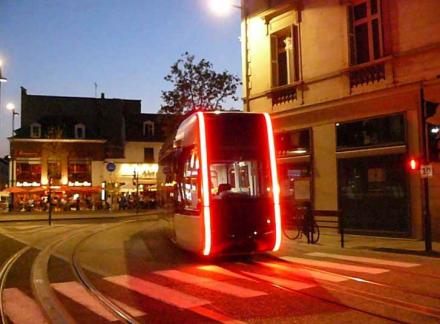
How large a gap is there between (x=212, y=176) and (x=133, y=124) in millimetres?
56295

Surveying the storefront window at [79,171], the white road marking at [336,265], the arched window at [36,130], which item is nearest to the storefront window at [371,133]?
the white road marking at [336,265]

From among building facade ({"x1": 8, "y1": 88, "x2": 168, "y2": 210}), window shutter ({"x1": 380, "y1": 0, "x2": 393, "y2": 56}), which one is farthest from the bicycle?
building facade ({"x1": 8, "y1": 88, "x2": 168, "y2": 210})

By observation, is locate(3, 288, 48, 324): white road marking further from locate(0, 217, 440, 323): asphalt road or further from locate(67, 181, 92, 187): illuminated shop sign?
locate(67, 181, 92, 187): illuminated shop sign

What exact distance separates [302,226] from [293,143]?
510 centimetres

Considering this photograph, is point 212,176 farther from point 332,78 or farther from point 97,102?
point 97,102

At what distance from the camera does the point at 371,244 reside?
16391 mm

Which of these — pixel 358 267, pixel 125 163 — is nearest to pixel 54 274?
pixel 358 267

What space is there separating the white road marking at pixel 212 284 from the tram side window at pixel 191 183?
1.54 meters

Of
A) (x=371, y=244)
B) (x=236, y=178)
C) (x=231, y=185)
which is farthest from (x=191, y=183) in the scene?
(x=371, y=244)

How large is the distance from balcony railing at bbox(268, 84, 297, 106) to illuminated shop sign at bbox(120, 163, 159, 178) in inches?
1672

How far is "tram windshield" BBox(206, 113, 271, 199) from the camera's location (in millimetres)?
12422

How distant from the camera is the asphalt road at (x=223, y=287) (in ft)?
25.6

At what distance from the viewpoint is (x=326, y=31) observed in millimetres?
20500

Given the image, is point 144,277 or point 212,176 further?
point 212,176
